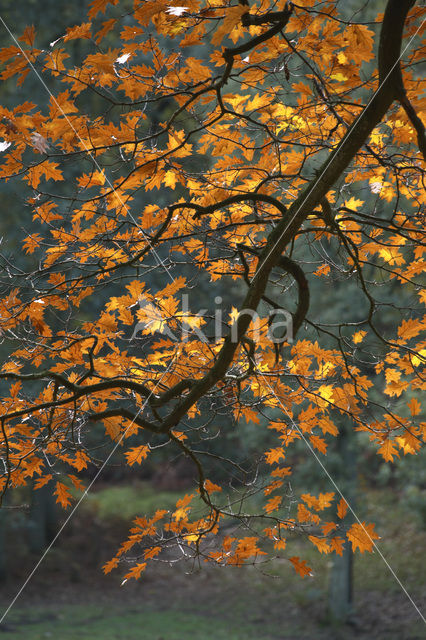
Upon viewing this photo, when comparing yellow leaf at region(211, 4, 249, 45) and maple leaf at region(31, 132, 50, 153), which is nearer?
yellow leaf at region(211, 4, 249, 45)

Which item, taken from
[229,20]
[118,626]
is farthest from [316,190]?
[118,626]

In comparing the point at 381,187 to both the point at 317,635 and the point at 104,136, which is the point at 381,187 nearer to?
the point at 104,136

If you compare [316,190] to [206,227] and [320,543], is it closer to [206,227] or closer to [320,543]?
[206,227]

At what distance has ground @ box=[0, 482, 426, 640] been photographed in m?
9.34

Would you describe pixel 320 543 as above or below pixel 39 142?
below

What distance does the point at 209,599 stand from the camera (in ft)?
37.0

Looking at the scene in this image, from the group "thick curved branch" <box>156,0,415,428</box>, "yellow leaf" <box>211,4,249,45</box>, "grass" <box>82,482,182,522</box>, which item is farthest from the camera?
"grass" <box>82,482,182,522</box>

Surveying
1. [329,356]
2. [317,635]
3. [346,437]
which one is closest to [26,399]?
[329,356]

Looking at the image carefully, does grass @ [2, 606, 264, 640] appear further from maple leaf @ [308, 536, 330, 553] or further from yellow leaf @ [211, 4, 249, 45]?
yellow leaf @ [211, 4, 249, 45]

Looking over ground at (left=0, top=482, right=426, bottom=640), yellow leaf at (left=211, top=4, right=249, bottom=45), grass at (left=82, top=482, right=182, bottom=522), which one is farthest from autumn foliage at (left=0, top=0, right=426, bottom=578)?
grass at (left=82, top=482, right=182, bottom=522)

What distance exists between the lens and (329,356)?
296 cm

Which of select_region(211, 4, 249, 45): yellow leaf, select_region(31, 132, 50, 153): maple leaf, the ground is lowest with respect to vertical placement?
the ground

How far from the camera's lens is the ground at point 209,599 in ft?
30.7

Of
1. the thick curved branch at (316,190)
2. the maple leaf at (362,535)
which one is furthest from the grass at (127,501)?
the thick curved branch at (316,190)
